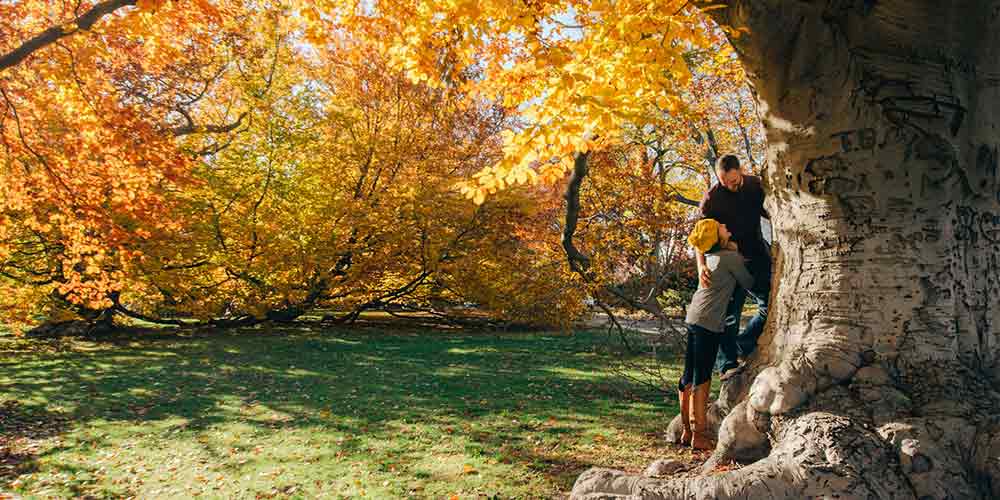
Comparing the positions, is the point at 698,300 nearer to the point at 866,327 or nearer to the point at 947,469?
the point at 866,327

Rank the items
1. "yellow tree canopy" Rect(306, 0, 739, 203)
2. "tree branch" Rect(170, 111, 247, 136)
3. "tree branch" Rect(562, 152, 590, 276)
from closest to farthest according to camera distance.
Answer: "yellow tree canopy" Rect(306, 0, 739, 203) → "tree branch" Rect(562, 152, 590, 276) → "tree branch" Rect(170, 111, 247, 136)

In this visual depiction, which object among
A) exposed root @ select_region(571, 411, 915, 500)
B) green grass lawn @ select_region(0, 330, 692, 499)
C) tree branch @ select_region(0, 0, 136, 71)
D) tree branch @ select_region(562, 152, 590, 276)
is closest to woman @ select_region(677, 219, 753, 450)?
green grass lawn @ select_region(0, 330, 692, 499)

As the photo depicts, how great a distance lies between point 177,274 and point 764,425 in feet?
46.4

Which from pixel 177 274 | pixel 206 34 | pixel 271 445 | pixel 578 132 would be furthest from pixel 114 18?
pixel 578 132

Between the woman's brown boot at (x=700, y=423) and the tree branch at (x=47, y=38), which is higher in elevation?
the tree branch at (x=47, y=38)

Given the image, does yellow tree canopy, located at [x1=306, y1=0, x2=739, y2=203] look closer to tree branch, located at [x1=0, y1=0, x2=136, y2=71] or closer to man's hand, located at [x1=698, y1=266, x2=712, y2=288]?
man's hand, located at [x1=698, y1=266, x2=712, y2=288]

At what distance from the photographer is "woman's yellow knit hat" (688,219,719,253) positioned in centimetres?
415

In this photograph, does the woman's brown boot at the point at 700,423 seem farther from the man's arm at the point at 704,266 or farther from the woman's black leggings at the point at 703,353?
the man's arm at the point at 704,266

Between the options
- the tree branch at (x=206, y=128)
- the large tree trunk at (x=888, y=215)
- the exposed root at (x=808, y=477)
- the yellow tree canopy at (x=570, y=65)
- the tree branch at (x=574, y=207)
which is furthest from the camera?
the tree branch at (x=206, y=128)

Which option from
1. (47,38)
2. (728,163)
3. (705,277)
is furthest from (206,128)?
(705,277)

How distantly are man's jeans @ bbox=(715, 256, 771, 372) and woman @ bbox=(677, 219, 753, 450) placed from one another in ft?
0.50

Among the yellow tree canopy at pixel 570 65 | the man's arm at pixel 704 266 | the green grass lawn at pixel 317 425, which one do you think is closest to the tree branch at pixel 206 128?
the green grass lawn at pixel 317 425

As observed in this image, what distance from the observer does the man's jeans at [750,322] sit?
173 inches

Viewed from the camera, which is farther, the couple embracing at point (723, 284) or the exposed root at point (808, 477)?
the couple embracing at point (723, 284)
